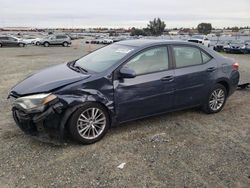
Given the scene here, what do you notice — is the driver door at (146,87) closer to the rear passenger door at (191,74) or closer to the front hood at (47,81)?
the rear passenger door at (191,74)

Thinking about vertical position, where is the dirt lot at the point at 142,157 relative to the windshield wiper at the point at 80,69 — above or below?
below

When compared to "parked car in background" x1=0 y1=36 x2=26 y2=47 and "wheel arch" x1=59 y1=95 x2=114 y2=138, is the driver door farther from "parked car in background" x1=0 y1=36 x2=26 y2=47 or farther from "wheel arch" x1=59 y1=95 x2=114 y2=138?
"parked car in background" x1=0 y1=36 x2=26 y2=47

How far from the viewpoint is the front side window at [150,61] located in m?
4.83

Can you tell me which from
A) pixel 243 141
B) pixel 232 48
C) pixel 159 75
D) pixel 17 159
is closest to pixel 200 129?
pixel 243 141

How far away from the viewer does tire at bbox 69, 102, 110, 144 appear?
425 centimetres

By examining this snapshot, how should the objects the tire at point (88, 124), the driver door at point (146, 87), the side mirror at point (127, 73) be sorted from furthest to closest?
1. the driver door at point (146, 87)
2. the side mirror at point (127, 73)
3. the tire at point (88, 124)

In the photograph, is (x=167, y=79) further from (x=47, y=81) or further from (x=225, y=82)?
(x=47, y=81)

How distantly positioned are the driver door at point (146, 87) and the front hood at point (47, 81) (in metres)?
0.68

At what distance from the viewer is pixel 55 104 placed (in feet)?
13.5

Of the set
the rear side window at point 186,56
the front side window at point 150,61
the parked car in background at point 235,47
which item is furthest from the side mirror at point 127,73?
the parked car in background at point 235,47

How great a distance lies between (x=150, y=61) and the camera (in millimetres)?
5020

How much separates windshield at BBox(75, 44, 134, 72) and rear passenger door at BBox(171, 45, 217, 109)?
959 millimetres

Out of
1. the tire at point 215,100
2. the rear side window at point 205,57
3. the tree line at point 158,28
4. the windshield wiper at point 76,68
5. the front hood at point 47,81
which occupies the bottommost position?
the tree line at point 158,28

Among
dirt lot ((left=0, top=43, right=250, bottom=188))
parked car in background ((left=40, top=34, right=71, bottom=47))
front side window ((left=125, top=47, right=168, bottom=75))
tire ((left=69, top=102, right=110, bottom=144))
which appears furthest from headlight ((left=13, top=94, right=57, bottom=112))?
parked car in background ((left=40, top=34, right=71, bottom=47))
